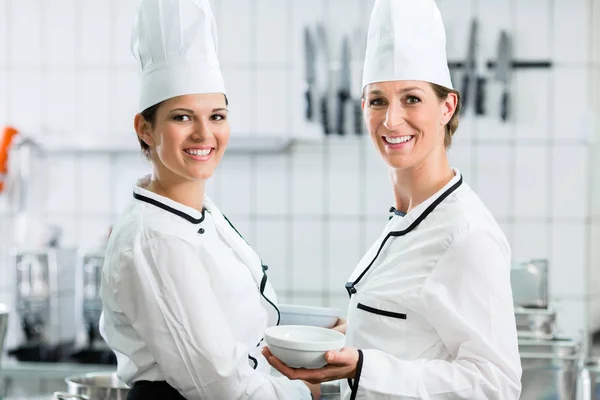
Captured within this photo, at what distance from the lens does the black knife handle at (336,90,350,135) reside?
3418mm

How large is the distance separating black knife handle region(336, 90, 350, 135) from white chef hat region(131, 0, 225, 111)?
1739mm

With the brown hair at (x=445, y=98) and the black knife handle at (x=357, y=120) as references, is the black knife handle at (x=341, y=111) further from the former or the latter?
the brown hair at (x=445, y=98)

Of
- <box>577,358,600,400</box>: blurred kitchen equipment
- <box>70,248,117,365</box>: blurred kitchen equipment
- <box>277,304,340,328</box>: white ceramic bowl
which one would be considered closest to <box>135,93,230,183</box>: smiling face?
<box>277,304,340,328</box>: white ceramic bowl

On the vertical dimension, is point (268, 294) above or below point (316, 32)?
below

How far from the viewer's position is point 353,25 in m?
3.44

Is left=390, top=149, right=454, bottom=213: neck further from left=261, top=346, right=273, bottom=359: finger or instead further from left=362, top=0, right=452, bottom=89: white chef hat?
left=261, top=346, right=273, bottom=359: finger

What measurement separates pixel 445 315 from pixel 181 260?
22.3 inches

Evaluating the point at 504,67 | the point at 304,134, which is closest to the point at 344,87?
the point at 304,134

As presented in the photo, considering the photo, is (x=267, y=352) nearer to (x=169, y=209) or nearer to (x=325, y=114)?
(x=169, y=209)

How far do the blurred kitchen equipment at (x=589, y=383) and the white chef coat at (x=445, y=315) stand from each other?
0.94 m

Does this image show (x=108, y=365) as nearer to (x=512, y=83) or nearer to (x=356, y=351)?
(x=356, y=351)

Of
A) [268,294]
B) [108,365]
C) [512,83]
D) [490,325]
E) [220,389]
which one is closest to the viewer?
[490,325]

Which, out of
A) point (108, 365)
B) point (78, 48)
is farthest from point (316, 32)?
point (108, 365)

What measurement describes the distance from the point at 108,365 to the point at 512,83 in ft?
7.02
